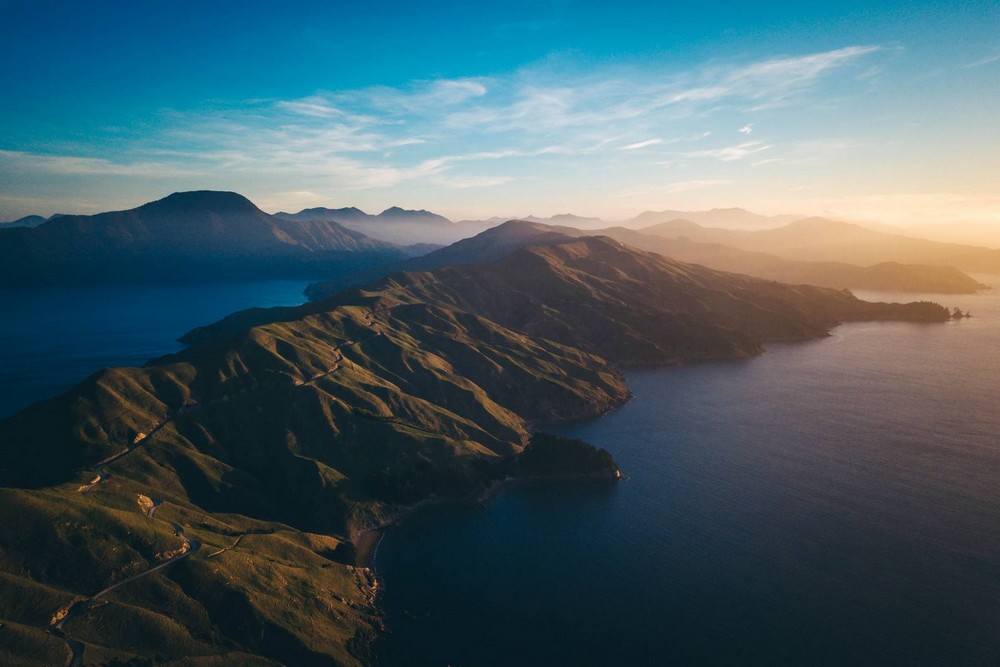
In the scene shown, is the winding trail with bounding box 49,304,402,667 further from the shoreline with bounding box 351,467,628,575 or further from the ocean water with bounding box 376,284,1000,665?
the ocean water with bounding box 376,284,1000,665

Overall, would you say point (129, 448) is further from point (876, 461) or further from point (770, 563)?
point (876, 461)

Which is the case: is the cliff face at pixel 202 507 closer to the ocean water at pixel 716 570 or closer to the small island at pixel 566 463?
the small island at pixel 566 463

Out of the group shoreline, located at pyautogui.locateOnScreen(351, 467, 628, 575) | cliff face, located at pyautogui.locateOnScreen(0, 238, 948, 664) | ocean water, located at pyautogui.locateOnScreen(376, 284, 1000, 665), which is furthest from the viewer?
shoreline, located at pyautogui.locateOnScreen(351, 467, 628, 575)

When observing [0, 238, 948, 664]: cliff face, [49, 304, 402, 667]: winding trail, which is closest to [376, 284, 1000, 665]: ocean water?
[0, 238, 948, 664]: cliff face

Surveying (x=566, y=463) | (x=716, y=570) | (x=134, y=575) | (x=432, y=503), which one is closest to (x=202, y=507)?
(x=134, y=575)

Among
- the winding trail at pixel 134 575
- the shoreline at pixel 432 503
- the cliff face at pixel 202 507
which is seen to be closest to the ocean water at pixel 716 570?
the shoreline at pixel 432 503

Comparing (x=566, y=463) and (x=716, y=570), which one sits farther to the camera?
(x=566, y=463)

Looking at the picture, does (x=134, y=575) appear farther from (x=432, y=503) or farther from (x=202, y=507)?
(x=432, y=503)

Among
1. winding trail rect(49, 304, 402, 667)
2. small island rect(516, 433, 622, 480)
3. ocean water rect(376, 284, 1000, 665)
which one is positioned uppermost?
winding trail rect(49, 304, 402, 667)
